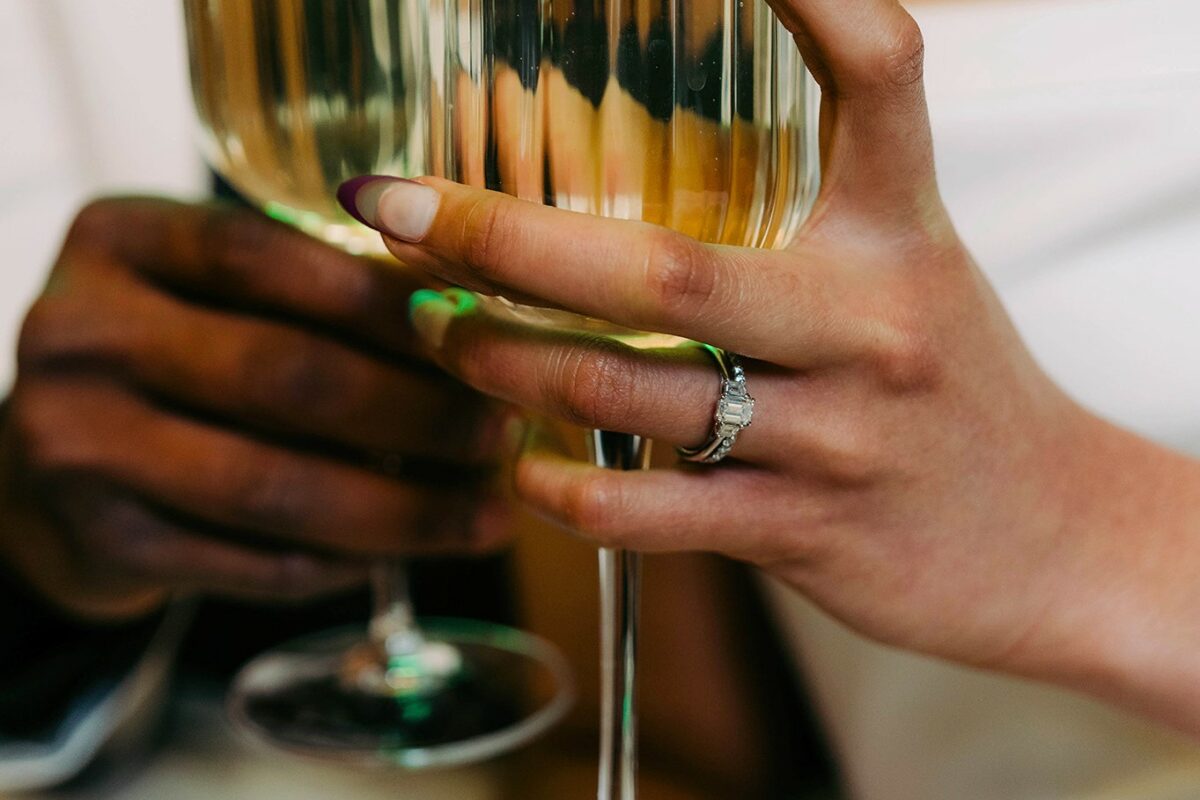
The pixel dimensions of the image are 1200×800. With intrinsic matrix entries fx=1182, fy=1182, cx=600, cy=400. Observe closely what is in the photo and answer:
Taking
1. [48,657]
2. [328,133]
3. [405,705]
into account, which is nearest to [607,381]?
[328,133]

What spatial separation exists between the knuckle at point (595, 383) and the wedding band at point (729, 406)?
2 centimetres

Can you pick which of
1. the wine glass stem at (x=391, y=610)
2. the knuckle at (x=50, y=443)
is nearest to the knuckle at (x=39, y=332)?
the knuckle at (x=50, y=443)

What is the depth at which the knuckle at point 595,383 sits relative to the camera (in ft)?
0.75

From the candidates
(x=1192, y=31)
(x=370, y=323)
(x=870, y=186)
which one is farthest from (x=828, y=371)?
(x=1192, y=31)

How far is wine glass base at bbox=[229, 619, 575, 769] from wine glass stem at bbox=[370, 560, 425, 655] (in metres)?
0.02

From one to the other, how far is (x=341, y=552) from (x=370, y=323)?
10cm

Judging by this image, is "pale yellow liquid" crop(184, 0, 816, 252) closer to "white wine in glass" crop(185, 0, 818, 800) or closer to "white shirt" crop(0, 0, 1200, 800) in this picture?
"white wine in glass" crop(185, 0, 818, 800)

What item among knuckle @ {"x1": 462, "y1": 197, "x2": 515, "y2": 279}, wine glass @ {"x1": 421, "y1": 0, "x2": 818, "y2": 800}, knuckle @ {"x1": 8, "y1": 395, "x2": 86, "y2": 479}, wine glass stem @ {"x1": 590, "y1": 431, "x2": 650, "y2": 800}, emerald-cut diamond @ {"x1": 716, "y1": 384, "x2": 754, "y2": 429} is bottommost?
wine glass stem @ {"x1": 590, "y1": 431, "x2": 650, "y2": 800}

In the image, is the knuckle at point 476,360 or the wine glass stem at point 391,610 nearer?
the knuckle at point 476,360

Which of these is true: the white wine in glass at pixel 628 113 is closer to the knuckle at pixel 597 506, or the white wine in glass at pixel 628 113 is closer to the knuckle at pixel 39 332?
the knuckle at pixel 597 506

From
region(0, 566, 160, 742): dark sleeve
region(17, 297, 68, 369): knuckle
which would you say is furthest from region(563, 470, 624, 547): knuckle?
region(0, 566, 160, 742): dark sleeve

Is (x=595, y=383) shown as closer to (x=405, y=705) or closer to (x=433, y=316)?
(x=433, y=316)

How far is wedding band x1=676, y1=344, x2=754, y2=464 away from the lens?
0.77 ft

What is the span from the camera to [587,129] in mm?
215
